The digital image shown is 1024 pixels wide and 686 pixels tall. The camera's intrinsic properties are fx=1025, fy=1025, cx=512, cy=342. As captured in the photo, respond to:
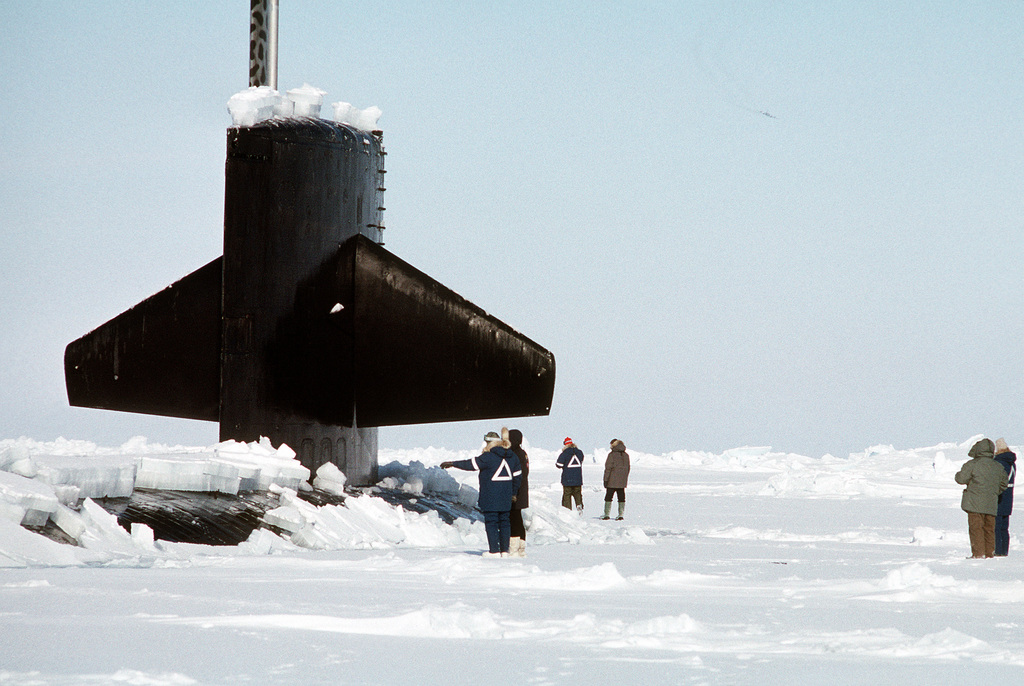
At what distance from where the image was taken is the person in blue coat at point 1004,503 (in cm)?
1222

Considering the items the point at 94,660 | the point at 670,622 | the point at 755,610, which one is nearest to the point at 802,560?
the point at 755,610

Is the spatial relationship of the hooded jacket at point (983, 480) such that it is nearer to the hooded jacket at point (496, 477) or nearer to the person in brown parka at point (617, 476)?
the hooded jacket at point (496, 477)

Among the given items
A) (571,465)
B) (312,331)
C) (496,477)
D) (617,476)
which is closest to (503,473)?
(496,477)

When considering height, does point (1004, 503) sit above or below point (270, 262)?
below

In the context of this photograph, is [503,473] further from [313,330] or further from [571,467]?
[571,467]

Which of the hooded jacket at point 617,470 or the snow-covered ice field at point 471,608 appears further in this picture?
the hooded jacket at point 617,470

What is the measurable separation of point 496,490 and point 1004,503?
6162mm

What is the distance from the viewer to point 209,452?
41.9 ft

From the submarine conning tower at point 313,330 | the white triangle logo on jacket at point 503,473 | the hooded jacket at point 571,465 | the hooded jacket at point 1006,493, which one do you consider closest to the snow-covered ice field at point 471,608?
the hooded jacket at point 1006,493

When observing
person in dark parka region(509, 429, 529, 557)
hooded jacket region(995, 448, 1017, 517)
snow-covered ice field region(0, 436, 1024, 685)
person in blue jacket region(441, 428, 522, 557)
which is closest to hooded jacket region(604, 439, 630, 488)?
snow-covered ice field region(0, 436, 1024, 685)

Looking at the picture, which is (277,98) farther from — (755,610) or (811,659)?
(811,659)

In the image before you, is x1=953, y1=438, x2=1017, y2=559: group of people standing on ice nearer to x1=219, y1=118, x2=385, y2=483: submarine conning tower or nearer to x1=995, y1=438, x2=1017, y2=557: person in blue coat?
x1=995, y1=438, x2=1017, y2=557: person in blue coat

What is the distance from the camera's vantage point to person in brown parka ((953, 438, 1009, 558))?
11617 mm

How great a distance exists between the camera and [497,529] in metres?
11.1
